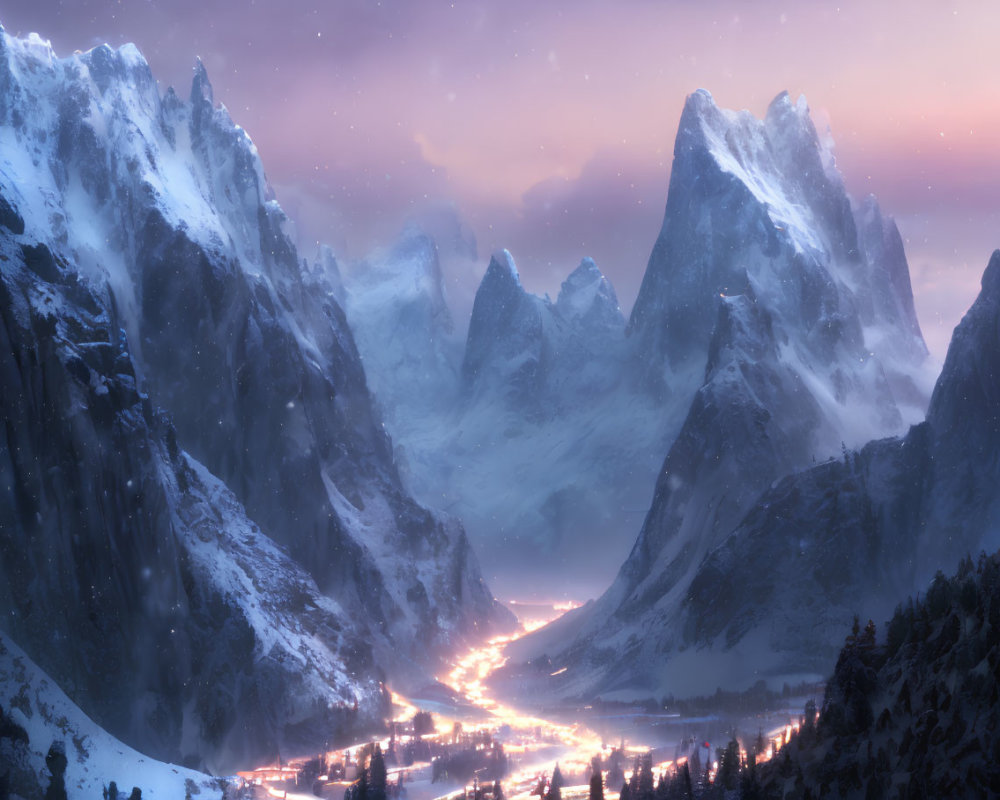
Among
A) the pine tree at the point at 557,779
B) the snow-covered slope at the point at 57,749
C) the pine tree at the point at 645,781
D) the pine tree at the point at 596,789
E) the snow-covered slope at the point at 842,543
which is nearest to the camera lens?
the snow-covered slope at the point at 57,749

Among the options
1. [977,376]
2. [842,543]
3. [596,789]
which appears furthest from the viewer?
[842,543]

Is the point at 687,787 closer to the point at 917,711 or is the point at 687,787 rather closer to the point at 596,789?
the point at 596,789

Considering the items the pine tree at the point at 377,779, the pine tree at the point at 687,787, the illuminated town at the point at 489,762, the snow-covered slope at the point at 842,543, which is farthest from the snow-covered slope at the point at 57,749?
the snow-covered slope at the point at 842,543

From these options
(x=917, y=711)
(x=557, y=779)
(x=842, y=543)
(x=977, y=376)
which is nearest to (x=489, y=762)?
(x=557, y=779)

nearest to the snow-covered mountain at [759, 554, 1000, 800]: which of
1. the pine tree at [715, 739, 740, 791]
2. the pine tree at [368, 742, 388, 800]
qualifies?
the pine tree at [715, 739, 740, 791]

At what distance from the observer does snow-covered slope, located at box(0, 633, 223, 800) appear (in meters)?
88.3

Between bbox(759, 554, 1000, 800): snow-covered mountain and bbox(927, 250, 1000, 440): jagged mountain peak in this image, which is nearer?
bbox(759, 554, 1000, 800): snow-covered mountain

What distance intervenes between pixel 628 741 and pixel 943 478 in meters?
67.7

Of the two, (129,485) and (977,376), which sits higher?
(977,376)

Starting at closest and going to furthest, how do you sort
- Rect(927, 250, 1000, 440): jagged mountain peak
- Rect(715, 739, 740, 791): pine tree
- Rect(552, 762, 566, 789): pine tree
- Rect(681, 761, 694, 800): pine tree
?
Rect(715, 739, 740, 791): pine tree → Rect(681, 761, 694, 800): pine tree → Rect(552, 762, 566, 789): pine tree → Rect(927, 250, 1000, 440): jagged mountain peak

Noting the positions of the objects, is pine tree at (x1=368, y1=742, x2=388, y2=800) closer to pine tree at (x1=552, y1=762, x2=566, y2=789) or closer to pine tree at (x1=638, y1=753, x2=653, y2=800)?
pine tree at (x1=552, y1=762, x2=566, y2=789)

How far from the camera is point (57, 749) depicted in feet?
300

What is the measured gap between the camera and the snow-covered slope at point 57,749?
88.3 metres

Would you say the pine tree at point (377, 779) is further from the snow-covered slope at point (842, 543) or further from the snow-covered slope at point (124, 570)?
the snow-covered slope at point (842, 543)
